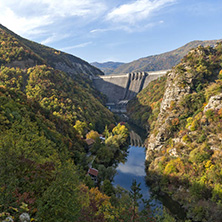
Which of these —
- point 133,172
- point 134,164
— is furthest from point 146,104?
point 133,172

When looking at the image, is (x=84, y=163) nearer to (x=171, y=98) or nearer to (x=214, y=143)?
(x=214, y=143)

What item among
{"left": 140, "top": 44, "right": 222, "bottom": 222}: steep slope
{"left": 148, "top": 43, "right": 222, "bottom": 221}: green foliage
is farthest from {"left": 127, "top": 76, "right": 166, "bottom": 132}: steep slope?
{"left": 148, "top": 43, "right": 222, "bottom": 221}: green foliage

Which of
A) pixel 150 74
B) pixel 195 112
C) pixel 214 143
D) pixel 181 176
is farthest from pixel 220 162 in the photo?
pixel 150 74

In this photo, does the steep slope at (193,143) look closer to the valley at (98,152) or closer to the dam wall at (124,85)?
the valley at (98,152)

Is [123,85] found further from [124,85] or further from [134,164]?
[134,164]

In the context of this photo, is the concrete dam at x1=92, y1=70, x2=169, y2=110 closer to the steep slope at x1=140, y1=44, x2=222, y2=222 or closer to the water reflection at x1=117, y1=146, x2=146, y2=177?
the steep slope at x1=140, y1=44, x2=222, y2=222

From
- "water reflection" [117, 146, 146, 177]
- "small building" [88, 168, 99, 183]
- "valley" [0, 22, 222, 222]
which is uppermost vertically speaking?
"valley" [0, 22, 222, 222]
